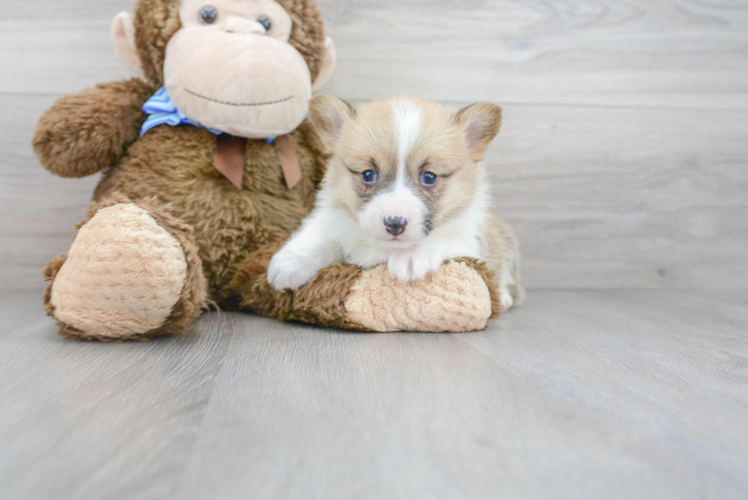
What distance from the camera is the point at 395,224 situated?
1140 mm

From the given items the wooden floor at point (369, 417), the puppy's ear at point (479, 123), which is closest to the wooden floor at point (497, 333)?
the wooden floor at point (369, 417)

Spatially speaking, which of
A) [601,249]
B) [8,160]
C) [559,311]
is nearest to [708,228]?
[601,249]

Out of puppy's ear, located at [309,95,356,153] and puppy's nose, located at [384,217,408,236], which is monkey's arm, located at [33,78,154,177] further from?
puppy's nose, located at [384,217,408,236]

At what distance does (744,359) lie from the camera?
1123 millimetres

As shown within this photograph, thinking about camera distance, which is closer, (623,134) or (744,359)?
(744,359)

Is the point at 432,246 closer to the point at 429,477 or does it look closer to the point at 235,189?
the point at 235,189

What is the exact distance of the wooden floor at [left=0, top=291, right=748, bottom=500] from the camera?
23.5 inches

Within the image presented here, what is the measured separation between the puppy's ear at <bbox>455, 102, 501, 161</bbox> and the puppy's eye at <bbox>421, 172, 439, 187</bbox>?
16 centimetres

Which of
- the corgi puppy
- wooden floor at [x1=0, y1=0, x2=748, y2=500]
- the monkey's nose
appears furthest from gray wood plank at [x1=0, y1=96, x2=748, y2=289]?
the monkey's nose

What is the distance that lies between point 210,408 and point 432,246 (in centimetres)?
64

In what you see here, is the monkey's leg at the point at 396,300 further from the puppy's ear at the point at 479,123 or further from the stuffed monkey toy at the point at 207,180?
the puppy's ear at the point at 479,123

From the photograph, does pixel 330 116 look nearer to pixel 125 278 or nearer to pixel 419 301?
pixel 419 301

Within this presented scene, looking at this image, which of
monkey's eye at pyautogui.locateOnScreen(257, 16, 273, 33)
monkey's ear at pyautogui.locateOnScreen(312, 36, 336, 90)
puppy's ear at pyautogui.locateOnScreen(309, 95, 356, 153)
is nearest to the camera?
puppy's ear at pyautogui.locateOnScreen(309, 95, 356, 153)

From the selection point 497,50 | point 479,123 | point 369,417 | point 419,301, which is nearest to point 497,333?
point 419,301
